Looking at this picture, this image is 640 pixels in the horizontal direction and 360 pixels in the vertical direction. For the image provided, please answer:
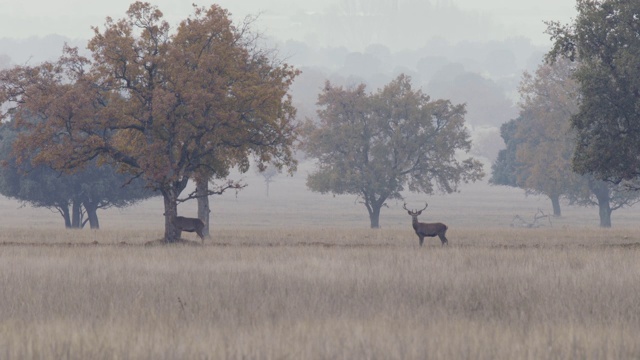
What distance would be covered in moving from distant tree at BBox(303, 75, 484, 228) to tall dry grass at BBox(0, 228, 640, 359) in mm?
37893

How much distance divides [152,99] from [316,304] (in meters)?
22.2

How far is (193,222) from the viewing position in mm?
38125

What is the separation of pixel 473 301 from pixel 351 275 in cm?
472

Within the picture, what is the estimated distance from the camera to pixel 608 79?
35250 millimetres

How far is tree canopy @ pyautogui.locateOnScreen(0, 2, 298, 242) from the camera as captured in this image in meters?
36.4

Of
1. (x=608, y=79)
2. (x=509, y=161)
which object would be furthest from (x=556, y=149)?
(x=608, y=79)

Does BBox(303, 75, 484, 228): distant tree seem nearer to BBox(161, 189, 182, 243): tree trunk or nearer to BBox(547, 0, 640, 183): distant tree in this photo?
BBox(161, 189, 182, 243): tree trunk

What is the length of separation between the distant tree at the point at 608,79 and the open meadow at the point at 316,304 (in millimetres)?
7385

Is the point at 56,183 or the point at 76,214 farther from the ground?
the point at 56,183

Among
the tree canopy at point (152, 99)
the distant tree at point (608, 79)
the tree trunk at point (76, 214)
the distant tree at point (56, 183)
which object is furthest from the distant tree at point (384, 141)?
the distant tree at point (608, 79)

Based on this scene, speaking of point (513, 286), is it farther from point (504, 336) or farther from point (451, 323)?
point (504, 336)

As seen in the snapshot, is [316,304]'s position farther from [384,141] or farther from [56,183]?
[384,141]

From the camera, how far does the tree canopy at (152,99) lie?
36375 millimetres

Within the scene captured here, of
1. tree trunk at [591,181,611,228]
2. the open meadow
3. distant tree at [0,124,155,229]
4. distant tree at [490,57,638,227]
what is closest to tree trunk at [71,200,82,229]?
distant tree at [0,124,155,229]
